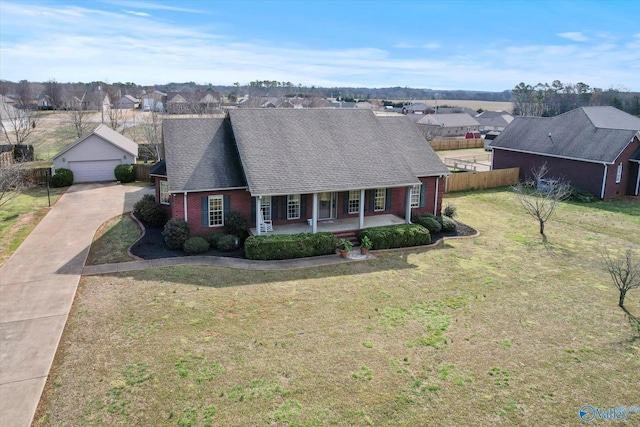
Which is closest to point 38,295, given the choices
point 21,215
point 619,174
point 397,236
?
→ point 21,215

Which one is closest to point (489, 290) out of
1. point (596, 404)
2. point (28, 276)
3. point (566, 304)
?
point (566, 304)

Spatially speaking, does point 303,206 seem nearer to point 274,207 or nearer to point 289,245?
point 274,207

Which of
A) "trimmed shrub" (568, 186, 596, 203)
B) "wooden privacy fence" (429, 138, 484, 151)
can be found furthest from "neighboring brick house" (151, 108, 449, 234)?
"wooden privacy fence" (429, 138, 484, 151)

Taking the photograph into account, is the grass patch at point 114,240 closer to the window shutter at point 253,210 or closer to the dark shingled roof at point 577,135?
the window shutter at point 253,210

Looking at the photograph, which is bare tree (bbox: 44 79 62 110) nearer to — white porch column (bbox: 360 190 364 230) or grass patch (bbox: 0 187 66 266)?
grass patch (bbox: 0 187 66 266)

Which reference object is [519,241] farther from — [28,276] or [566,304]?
[28,276]

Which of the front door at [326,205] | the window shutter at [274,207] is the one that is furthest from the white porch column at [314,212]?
the window shutter at [274,207]
